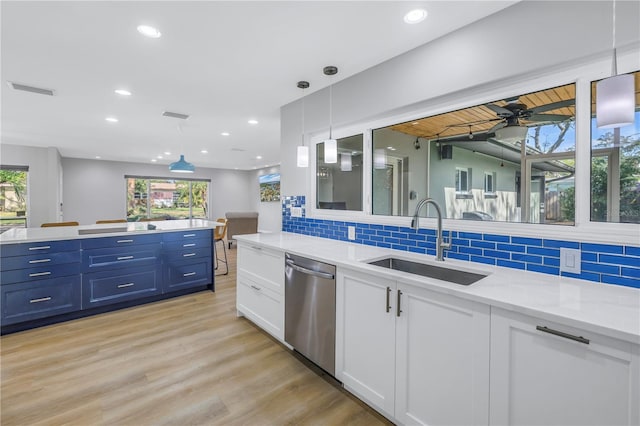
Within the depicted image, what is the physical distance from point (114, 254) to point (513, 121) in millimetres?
4072

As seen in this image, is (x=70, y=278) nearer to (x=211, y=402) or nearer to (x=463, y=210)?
(x=211, y=402)

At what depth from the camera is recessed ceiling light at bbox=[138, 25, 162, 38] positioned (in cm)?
190

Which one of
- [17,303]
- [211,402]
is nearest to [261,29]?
[211,402]

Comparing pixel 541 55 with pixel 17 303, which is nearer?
pixel 541 55

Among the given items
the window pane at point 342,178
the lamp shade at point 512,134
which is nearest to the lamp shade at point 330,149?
the window pane at point 342,178

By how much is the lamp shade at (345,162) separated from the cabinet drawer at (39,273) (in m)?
3.03

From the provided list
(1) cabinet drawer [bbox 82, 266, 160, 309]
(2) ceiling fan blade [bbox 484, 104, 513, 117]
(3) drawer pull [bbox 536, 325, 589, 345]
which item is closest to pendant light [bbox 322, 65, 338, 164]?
(2) ceiling fan blade [bbox 484, 104, 513, 117]

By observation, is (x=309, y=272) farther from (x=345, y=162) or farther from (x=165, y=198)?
(x=165, y=198)

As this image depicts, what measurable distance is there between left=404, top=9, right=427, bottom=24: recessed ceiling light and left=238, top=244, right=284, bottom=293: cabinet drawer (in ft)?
6.28

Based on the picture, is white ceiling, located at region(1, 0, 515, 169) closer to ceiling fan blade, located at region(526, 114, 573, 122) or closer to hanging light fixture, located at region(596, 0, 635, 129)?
ceiling fan blade, located at region(526, 114, 573, 122)

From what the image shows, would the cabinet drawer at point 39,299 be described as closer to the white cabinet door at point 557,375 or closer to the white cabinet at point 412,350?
the white cabinet at point 412,350

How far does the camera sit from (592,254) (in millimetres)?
1426

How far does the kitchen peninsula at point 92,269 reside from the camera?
2.73 m

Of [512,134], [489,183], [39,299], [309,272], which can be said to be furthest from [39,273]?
[512,134]
